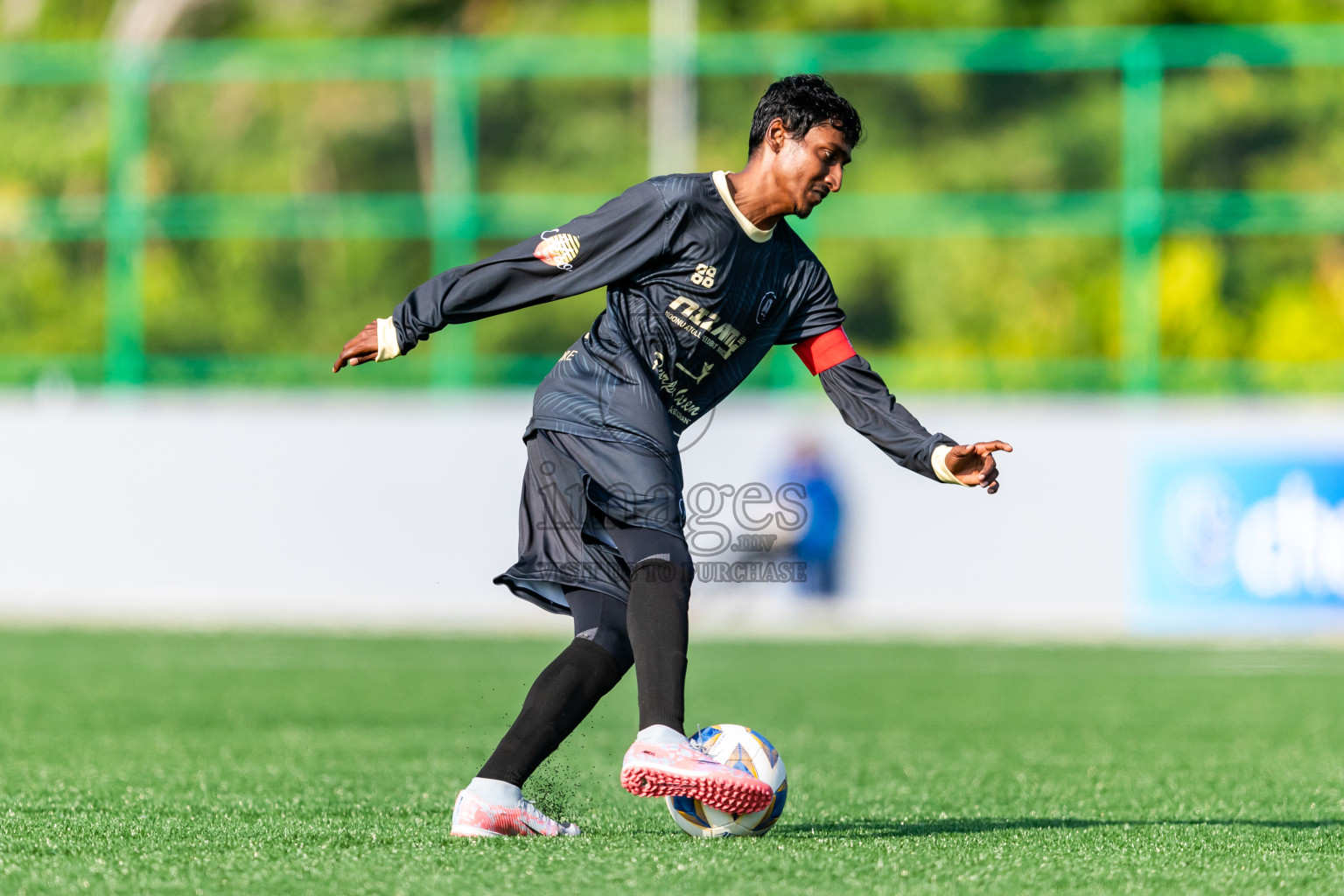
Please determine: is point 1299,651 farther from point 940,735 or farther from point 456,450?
point 456,450

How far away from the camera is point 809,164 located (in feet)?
14.9

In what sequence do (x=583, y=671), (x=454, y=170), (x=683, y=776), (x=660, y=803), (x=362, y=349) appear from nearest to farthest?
(x=683, y=776) < (x=362, y=349) < (x=583, y=671) < (x=660, y=803) < (x=454, y=170)

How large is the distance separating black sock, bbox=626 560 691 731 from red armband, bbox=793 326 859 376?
2.36 feet

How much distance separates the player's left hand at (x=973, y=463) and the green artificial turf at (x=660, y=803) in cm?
91

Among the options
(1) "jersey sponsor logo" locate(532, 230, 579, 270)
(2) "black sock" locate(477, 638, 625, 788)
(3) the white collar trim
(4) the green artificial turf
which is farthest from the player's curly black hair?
(4) the green artificial turf

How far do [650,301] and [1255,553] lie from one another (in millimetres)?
11357

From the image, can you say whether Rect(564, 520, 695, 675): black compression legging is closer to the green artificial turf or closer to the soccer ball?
the soccer ball

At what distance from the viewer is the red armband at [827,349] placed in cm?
488

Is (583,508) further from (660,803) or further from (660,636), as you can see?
(660,803)

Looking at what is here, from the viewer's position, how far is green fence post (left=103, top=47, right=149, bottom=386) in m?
18.1

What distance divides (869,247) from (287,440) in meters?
6.13

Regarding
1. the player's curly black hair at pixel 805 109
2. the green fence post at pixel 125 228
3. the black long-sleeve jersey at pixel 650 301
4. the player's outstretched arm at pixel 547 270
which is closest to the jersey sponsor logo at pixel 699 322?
the black long-sleeve jersey at pixel 650 301

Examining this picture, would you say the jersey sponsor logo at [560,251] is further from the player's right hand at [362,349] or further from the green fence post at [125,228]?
the green fence post at [125,228]

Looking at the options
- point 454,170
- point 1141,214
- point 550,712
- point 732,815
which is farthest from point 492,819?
point 454,170
